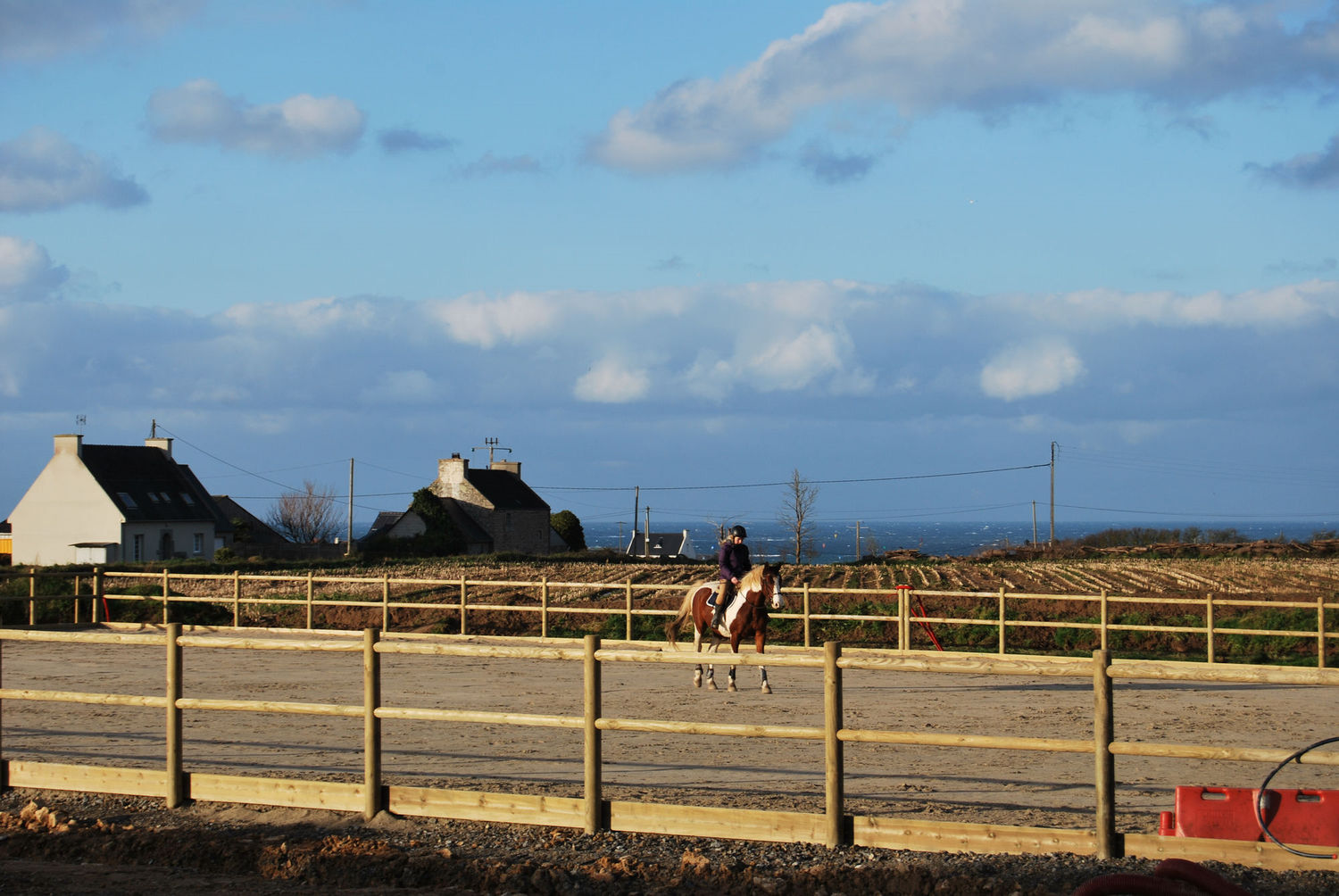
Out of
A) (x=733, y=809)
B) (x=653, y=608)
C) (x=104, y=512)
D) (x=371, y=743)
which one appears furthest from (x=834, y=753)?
(x=104, y=512)

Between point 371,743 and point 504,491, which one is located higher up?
point 504,491

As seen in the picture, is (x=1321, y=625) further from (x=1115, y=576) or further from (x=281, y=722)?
(x=1115, y=576)

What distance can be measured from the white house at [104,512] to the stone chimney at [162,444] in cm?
207

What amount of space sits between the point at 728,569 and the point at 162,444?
58.7 meters

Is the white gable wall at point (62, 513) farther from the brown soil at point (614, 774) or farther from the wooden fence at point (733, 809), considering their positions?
the wooden fence at point (733, 809)

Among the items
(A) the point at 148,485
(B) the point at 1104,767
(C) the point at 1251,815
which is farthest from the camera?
(A) the point at 148,485

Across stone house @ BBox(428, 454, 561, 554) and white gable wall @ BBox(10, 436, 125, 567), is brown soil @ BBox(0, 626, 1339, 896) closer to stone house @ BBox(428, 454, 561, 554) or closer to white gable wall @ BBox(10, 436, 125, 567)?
white gable wall @ BBox(10, 436, 125, 567)

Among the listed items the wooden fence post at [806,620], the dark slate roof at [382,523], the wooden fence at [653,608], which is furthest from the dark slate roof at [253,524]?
the wooden fence post at [806,620]

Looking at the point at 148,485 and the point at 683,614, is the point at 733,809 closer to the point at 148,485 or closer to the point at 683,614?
the point at 683,614

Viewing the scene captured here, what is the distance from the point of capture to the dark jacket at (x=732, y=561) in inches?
683

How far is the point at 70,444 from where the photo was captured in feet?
201

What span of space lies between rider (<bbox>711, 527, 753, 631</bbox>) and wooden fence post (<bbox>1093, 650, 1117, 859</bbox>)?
398 inches

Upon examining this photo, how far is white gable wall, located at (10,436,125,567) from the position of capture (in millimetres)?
60125

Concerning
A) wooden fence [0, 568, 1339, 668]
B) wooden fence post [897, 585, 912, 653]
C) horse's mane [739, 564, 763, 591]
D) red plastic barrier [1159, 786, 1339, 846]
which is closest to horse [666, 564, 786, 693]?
horse's mane [739, 564, 763, 591]
